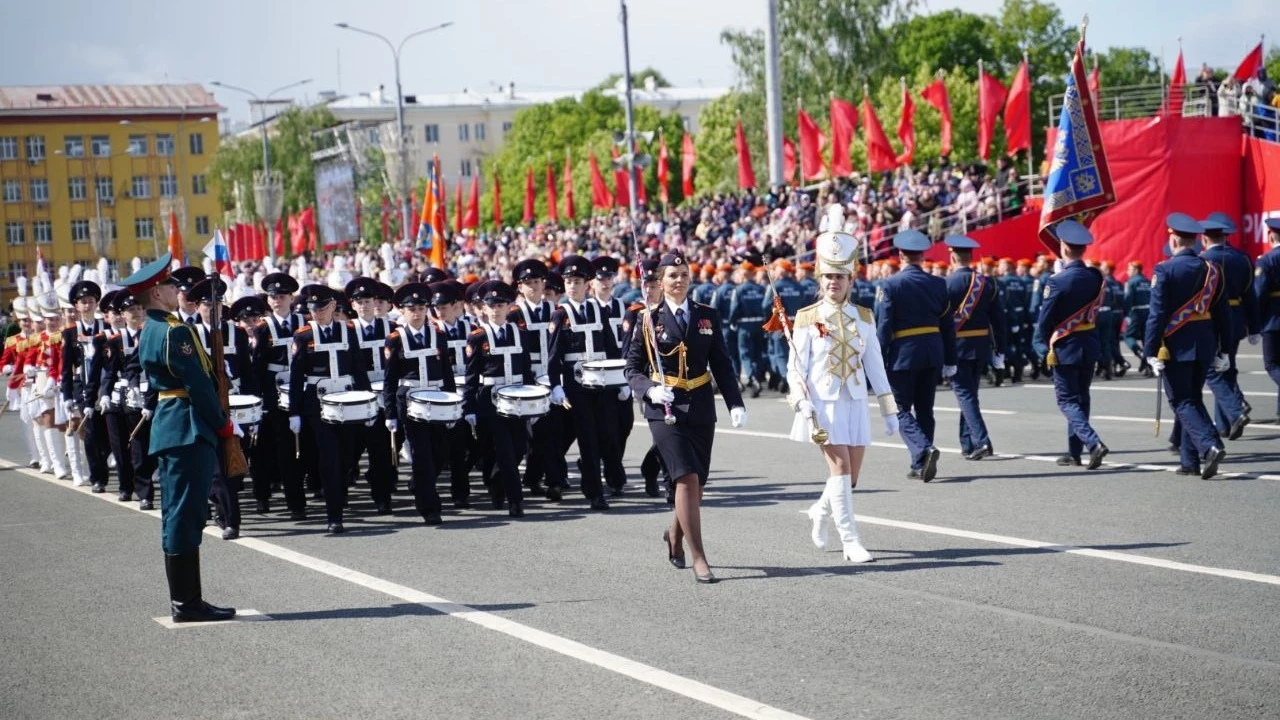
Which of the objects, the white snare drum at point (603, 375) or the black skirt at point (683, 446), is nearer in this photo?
the black skirt at point (683, 446)

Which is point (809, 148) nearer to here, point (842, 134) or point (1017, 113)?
point (842, 134)

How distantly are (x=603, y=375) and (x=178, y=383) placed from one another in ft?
14.9

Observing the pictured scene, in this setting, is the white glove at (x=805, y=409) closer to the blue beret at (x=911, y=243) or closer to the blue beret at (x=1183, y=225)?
the blue beret at (x=911, y=243)

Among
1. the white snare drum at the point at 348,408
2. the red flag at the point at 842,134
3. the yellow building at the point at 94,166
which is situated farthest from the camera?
the yellow building at the point at 94,166

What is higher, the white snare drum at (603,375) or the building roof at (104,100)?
the building roof at (104,100)

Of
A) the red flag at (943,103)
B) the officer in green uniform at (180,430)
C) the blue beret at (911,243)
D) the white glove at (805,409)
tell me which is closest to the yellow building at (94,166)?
the red flag at (943,103)

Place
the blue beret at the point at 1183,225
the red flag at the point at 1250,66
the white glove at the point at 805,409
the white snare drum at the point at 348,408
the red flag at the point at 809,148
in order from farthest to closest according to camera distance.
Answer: the red flag at the point at 809,148, the red flag at the point at 1250,66, the blue beret at the point at 1183,225, the white snare drum at the point at 348,408, the white glove at the point at 805,409

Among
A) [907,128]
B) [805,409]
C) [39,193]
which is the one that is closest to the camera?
[805,409]

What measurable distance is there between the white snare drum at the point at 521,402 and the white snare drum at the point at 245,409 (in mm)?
1974

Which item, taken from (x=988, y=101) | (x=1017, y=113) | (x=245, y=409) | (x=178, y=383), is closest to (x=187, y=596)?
(x=178, y=383)

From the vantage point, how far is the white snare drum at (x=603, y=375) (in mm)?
12906

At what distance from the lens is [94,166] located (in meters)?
115

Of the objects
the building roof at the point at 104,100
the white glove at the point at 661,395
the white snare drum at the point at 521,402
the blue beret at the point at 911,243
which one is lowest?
the white snare drum at the point at 521,402

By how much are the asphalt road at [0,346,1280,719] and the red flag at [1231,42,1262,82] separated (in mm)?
24254
